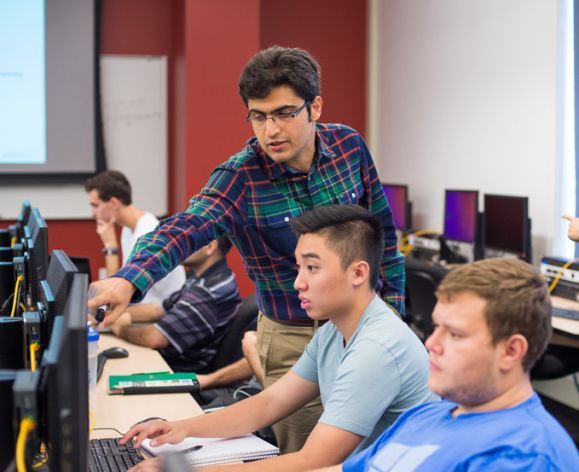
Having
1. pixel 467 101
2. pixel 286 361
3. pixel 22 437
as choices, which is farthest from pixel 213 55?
pixel 22 437

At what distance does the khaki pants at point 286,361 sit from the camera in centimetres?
225

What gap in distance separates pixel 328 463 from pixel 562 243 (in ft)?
10.4

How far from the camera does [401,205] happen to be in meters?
6.14

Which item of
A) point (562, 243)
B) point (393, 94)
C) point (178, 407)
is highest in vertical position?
point (393, 94)

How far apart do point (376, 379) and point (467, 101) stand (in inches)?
159

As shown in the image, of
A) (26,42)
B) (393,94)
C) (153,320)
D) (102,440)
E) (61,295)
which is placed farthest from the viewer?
(393,94)

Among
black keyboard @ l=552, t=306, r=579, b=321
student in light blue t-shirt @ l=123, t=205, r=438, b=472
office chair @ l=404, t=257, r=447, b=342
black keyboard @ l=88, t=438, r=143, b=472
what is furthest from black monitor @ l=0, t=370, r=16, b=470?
office chair @ l=404, t=257, r=447, b=342

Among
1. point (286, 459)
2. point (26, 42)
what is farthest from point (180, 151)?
point (286, 459)

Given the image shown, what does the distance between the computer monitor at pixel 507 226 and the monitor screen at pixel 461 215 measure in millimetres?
98

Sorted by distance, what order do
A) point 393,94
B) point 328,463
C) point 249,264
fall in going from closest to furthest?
point 328,463 < point 249,264 < point 393,94

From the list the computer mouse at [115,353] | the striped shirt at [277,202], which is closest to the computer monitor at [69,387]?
the striped shirt at [277,202]

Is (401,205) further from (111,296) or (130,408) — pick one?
(111,296)

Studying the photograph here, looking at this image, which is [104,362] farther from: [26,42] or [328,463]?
[26,42]

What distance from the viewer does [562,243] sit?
452cm
